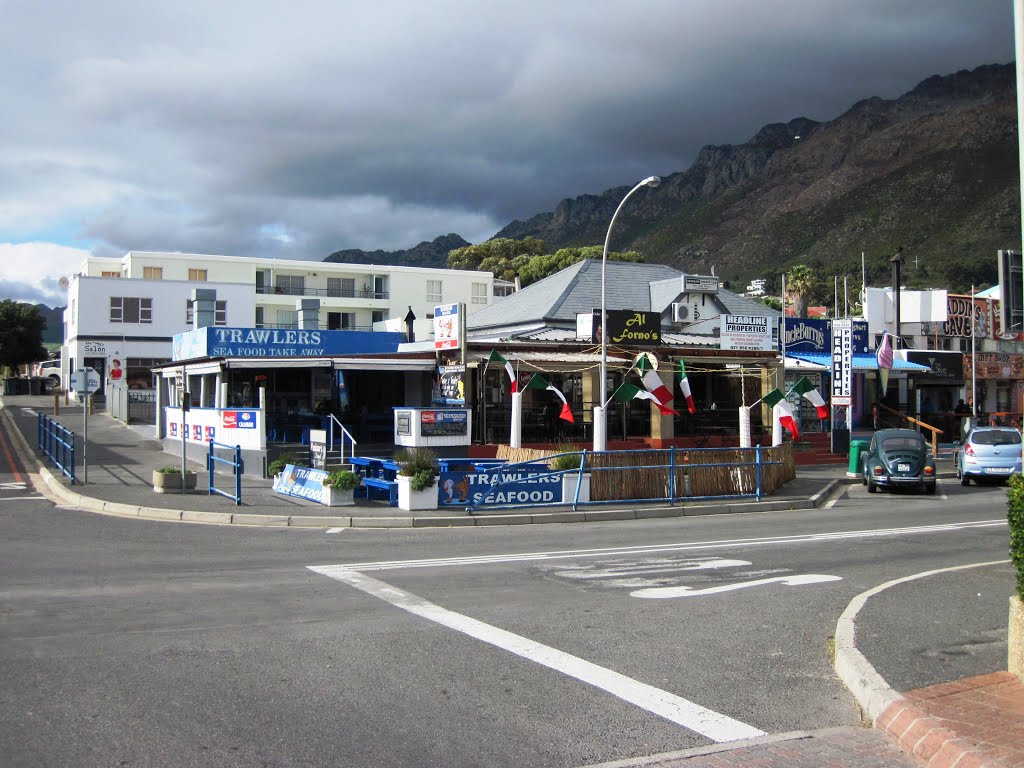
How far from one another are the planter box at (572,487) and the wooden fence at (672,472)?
0.13 m

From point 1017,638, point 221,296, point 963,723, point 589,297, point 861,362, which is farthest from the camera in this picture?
point 221,296

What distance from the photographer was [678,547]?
14.3 m

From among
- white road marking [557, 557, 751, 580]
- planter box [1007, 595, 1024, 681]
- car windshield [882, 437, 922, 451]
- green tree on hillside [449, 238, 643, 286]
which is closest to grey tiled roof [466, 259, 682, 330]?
car windshield [882, 437, 922, 451]

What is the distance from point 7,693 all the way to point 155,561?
6.12 meters

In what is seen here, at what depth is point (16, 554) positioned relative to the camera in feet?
41.6

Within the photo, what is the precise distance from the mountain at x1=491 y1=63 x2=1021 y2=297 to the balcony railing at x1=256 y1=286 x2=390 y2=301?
3281 cm

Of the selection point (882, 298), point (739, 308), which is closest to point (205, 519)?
point (739, 308)

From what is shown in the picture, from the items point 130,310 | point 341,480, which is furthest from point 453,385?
point 130,310

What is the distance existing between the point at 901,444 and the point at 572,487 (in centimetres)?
1027

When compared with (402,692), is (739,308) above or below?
above

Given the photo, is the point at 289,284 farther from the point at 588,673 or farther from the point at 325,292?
the point at 588,673

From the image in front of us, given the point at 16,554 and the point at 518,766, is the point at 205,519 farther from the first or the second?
the point at 518,766

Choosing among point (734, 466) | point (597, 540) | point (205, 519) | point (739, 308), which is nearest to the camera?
point (597, 540)

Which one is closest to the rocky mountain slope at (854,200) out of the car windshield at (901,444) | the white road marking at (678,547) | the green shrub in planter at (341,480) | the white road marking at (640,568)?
the car windshield at (901,444)
